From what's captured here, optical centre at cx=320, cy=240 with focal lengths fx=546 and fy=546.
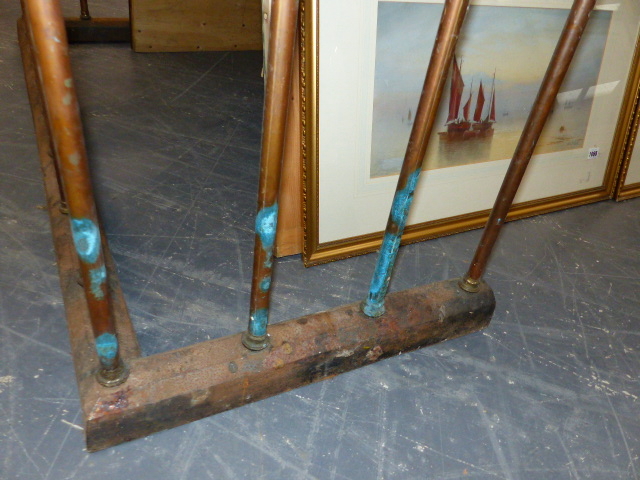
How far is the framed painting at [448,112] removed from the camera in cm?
118

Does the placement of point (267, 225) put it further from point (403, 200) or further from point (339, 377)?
point (339, 377)

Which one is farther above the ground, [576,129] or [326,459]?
[576,129]

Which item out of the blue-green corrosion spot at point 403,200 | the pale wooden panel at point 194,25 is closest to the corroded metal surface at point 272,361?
the blue-green corrosion spot at point 403,200

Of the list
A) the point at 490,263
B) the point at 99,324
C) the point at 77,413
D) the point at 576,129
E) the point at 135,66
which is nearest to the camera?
the point at 99,324

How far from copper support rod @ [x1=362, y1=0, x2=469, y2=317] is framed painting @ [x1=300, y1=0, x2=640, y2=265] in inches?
12.8

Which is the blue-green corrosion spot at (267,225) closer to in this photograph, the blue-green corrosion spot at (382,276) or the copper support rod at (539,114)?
the blue-green corrosion spot at (382,276)

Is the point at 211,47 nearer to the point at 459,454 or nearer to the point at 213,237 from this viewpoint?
the point at 213,237

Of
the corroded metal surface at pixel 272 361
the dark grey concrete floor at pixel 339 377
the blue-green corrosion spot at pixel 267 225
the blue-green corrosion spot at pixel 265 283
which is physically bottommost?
the dark grey concrete floor at pixel 339 377

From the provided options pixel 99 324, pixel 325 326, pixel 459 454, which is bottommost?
pixel 459 454

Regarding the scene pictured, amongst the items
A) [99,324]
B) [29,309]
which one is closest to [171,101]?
[29,309]

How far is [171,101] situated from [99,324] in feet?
5.88

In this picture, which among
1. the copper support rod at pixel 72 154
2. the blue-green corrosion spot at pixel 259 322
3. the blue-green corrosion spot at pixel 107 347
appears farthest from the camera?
the blue-green corrosion spot at pixel 259 322

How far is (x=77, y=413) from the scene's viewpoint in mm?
918

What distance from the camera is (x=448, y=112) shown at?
4.58ft
